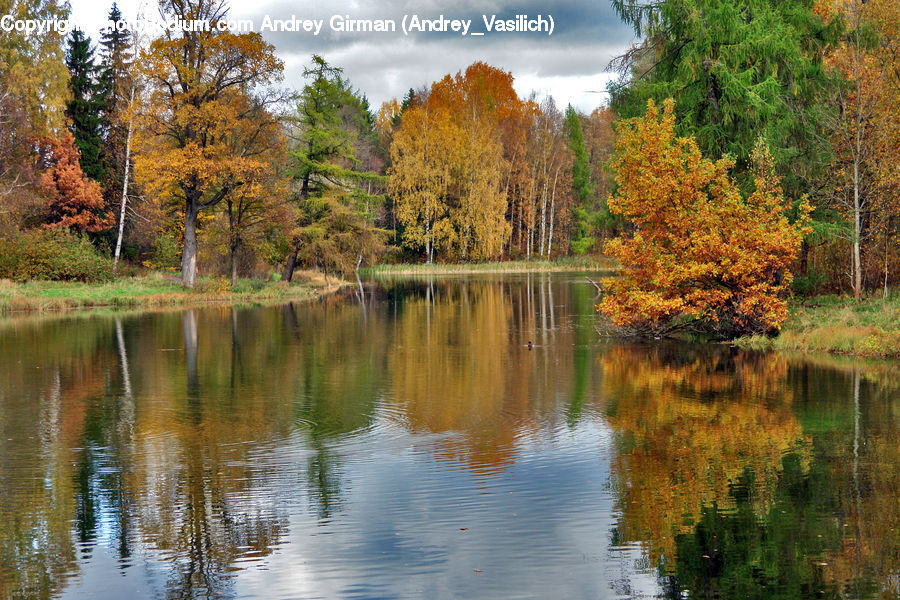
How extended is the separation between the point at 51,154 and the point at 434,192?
33.4m

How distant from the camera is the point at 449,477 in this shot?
1106cm

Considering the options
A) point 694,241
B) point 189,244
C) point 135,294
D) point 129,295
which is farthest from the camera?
point 189,244

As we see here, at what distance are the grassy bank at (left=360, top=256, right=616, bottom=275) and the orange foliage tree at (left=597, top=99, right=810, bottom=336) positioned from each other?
160 feet

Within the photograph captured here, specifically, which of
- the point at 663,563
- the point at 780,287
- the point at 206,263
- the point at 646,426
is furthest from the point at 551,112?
the point at 663,563

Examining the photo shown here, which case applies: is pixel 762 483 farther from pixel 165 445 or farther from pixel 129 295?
pixel 129 295

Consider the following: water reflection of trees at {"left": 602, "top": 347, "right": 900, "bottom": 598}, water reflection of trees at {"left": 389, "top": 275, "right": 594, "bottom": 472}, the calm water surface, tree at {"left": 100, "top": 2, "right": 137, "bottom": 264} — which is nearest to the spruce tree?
tree at {"left": 100, "top": 2, "right": 137, "bottom": 264}

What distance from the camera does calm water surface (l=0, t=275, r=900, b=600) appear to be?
7.73 metres

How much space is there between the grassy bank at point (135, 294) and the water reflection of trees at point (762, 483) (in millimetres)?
27714

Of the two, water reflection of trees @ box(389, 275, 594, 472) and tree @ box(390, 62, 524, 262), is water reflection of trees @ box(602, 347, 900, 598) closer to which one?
water reflection of trees @ box(389, 275, 594, 472)

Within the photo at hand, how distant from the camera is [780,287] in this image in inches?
927

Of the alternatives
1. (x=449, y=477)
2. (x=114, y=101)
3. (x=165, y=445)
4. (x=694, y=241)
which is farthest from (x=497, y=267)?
(x=449, y=477)

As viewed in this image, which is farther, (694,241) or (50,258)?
(50,258)

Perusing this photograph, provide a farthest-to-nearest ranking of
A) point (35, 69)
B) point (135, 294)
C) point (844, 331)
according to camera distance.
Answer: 1. point (35, 69)
2. point (135, 294)
3. point (844, 331)

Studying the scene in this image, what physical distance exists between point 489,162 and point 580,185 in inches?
471
